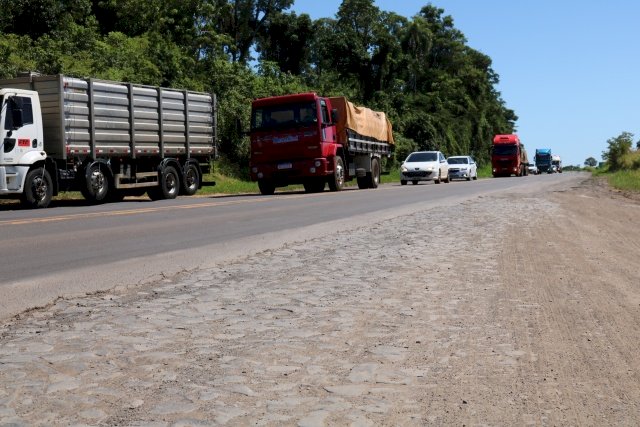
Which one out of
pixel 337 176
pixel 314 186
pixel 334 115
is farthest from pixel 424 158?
pixel 334 115

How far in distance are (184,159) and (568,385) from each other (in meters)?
21.5

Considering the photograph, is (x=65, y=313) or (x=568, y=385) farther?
(x=65, y=313)

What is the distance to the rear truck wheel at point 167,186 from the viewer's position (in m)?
23.3

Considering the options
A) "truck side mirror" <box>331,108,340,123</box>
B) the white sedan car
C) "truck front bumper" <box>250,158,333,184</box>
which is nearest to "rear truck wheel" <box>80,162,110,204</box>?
"truck front bumper" <box>250,158,333,184</box>

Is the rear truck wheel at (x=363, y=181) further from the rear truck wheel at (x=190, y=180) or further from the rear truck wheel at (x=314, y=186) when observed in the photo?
the rear truck wheel at (x=190, y=180)

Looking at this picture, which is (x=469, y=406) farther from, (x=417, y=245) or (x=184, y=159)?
(x=184, y=159)

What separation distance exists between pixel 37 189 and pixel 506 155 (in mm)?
47066

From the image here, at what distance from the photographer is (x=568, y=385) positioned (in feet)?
14.2

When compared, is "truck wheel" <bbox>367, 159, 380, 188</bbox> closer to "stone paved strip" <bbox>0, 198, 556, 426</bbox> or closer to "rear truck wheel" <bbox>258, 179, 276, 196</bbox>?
"rear truck wheel" <bbox>258, 179, 276, 196</bbox>

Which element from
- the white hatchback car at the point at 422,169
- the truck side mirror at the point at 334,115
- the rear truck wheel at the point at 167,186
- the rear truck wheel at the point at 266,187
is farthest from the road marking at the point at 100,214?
the white hatchback car at the point at 422,169

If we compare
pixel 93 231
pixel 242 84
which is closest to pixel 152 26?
pixel 242 84

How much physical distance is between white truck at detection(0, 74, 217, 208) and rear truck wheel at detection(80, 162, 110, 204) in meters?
0.03

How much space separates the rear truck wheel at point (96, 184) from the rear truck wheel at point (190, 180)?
11.4 feet

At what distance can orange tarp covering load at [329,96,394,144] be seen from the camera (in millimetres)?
27938
